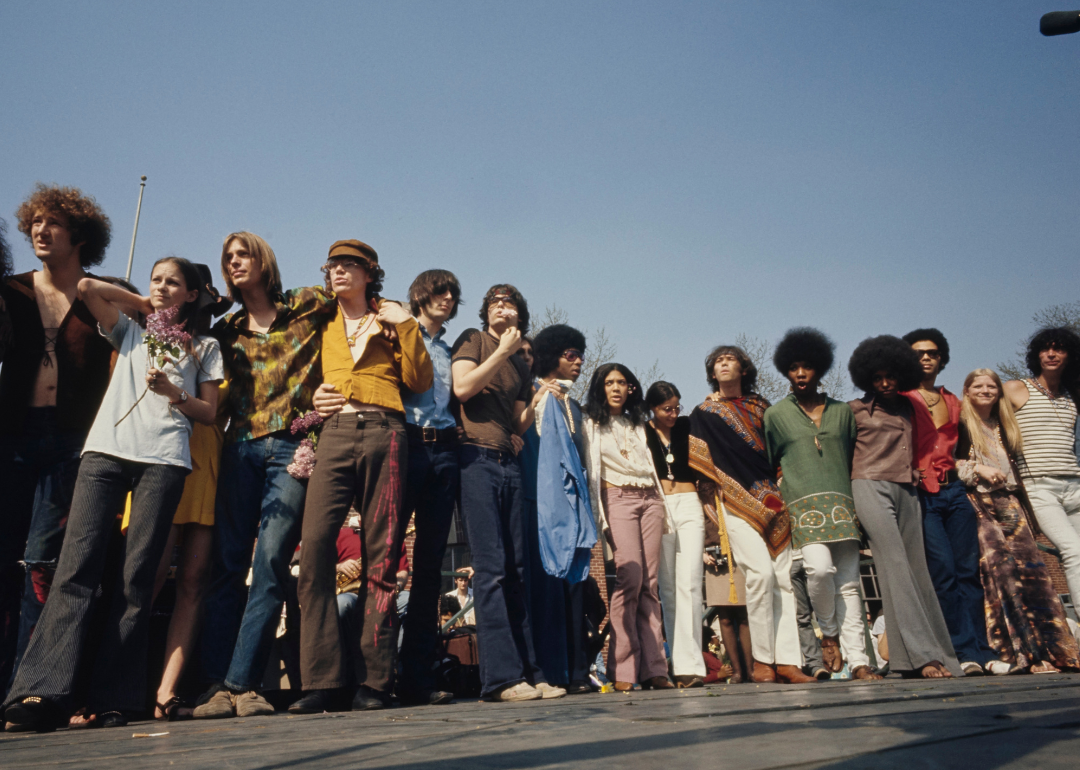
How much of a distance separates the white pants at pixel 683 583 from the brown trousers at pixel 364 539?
2.13 meters

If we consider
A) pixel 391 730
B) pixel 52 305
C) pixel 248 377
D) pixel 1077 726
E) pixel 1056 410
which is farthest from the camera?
pixel 1056 410

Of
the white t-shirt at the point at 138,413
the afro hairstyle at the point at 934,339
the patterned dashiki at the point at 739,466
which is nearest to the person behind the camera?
the white t-shirt at the point at 138,413

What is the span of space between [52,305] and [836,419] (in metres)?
4.39

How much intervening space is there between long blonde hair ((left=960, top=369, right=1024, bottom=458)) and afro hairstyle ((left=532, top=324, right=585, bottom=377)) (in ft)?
8.82

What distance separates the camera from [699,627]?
5.43 m

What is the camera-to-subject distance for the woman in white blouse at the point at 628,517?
514 centimetres

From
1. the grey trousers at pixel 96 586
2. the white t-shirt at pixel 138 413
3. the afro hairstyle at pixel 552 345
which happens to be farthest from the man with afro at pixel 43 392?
the afro hairstyle at pixel 552 345

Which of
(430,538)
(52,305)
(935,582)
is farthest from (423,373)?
(935,582)

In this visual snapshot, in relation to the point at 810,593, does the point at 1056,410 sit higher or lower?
higher

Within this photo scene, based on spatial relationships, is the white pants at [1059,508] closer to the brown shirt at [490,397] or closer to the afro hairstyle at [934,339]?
the afro hairstyle at [934,339]

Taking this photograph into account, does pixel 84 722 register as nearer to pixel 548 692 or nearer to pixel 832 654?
pixel 548 692

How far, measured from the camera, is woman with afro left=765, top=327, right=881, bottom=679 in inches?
208

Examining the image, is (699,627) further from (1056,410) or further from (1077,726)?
(1077,726)

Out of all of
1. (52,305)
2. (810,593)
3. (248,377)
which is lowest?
(810,593)
